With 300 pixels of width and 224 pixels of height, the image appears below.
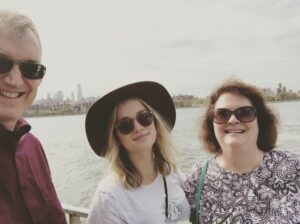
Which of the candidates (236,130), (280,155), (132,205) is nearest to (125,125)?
(132,205)

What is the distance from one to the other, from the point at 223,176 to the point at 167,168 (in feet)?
1.38

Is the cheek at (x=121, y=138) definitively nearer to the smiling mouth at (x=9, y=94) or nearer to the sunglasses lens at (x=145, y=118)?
the sunglasses lens at (x=145, y=118)

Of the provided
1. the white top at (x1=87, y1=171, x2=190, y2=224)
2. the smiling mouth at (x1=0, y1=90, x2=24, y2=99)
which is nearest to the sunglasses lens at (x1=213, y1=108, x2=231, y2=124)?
the white top at (x1=87, y1=171, x2=190, y2=224)

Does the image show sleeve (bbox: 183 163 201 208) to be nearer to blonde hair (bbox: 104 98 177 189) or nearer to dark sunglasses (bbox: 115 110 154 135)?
blonde hair (bbox: 104 98 177 189)

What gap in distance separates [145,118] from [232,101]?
2.16 feet

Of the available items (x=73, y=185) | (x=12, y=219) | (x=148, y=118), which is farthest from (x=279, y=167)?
(x=73, y=185)

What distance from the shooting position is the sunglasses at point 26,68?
1952 mm

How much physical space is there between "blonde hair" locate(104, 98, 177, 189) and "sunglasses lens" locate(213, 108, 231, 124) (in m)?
0.44

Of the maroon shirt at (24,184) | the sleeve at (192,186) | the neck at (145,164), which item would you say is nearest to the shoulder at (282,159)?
the sleeve at (192,186)

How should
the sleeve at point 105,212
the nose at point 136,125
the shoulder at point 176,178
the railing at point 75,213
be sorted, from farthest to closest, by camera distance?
1. the railing at point 75,213
2. the shoulder at point 176,178
3. the nose at point 136,125
4. the sleeve at point 105,212

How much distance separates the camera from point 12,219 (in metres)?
1.98

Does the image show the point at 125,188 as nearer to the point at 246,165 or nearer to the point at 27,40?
the point at 246,165

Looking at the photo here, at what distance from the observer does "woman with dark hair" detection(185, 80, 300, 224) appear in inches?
99.6

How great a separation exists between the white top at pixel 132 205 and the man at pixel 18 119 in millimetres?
335
